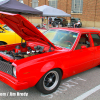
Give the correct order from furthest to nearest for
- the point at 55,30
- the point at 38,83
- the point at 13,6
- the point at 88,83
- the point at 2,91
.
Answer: the point at 13,6, the point at 55,30, the point at 88,83, the point at 2,91, the point at 38,83

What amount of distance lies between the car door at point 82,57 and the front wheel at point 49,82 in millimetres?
533

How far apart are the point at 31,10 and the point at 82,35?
5.88 meters

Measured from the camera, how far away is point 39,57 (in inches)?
112

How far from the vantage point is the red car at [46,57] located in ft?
8.49

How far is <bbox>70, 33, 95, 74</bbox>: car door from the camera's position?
3421mm

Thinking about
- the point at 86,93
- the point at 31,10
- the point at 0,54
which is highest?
the point at 31,10

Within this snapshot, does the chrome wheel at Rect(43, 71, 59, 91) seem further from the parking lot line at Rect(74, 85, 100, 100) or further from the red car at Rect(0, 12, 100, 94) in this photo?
the parking lot line at Rect(74, 85, 100, 100)

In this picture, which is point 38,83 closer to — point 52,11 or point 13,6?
point 13,6

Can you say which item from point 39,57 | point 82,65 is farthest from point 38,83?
point 82,65

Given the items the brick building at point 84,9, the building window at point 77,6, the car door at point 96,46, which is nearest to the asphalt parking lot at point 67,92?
the car door at point 96,46

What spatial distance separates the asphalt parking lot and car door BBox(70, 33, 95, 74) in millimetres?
371

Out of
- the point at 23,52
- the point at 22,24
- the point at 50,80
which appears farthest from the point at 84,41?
the point at 22,24

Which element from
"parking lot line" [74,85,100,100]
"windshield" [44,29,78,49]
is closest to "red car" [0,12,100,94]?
"windshield" [44,29,78,49]

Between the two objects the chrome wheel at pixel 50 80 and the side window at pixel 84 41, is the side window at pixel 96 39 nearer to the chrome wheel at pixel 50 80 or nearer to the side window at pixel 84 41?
the side window at pixel 84 41
